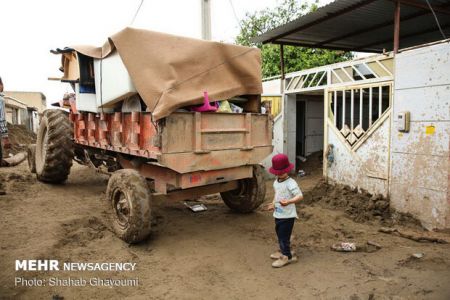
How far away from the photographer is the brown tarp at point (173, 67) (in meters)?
4.00

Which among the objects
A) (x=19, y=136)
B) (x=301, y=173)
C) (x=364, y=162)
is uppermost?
(x=19, y=136)

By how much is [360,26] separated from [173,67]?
6.04m

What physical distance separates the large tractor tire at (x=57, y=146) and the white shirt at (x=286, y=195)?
4507 millimetres

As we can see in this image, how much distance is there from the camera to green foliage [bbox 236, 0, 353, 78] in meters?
13.6

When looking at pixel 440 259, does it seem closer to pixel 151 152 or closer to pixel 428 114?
pixel 428 114

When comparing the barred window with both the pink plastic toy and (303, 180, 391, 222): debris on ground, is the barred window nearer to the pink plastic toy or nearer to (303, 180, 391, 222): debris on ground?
(303, 180, 391, 222): debris on ground

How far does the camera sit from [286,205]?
3.74m

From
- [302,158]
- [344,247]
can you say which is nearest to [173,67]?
[344,247]

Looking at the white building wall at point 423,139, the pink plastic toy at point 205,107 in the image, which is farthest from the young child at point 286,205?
the white building wall at point 423,139

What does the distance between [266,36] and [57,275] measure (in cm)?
693

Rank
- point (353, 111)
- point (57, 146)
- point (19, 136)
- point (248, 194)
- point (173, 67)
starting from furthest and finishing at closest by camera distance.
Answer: point (19, 136), point (353, 111), point (57, 146), point (248, 194), point (173, 67)

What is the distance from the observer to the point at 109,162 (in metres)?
6.07

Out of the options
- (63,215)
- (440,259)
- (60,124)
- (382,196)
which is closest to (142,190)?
(63,215)

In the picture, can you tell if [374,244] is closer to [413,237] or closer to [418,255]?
[418,255]
